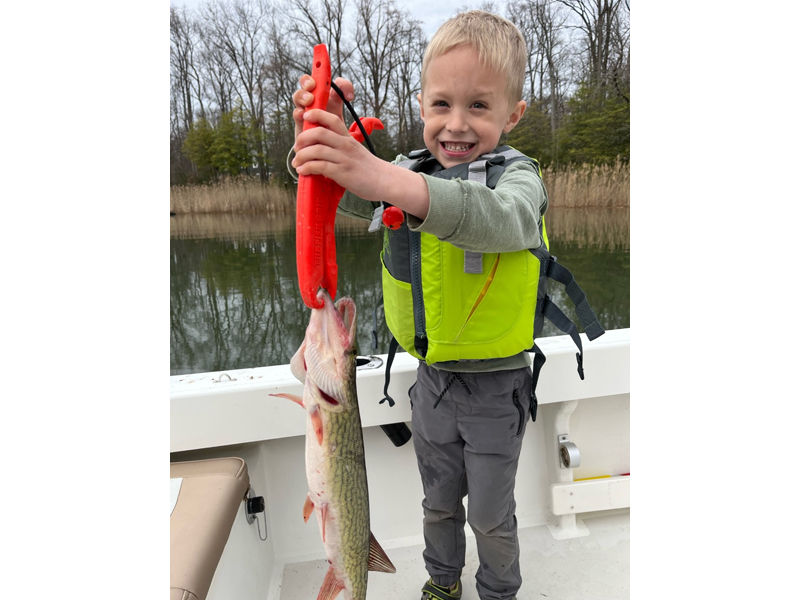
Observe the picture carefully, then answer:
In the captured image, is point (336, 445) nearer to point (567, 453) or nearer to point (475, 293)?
point (475, 293)

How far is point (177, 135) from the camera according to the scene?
8547 mm

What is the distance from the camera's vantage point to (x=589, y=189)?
304 inches

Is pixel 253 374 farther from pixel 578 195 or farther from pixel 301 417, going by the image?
pixel 578 195

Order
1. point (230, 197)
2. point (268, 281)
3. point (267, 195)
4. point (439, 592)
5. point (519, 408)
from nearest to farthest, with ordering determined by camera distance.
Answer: point (519, 408) < point (439, 592) < point (267, 195) < point (230, 197) < point (268, 281)

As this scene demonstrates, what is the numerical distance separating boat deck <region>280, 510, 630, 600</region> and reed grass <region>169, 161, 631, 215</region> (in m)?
4.69

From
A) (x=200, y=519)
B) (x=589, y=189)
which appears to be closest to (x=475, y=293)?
(x=200, y=519)

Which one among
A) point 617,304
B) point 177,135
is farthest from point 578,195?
point 177,135

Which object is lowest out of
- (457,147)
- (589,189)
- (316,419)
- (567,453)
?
(567,453)

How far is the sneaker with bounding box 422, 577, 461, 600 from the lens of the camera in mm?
1828

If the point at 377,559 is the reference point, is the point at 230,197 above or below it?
above

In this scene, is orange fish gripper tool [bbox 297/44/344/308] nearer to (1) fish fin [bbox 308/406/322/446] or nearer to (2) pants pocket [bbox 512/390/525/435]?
(1) fish fin [bbox 308/406/322/446]

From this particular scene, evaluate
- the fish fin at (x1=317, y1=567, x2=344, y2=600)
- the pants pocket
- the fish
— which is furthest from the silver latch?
the fish fin at (x1=317, y1=567, x2=344, y2=600)

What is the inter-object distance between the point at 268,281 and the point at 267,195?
6.67 feet

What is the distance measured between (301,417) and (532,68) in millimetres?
8651
